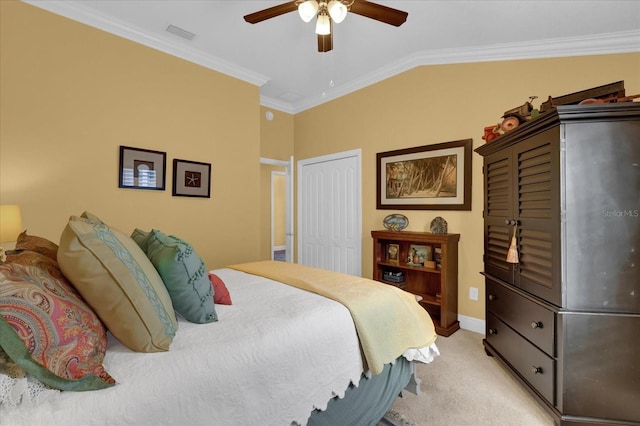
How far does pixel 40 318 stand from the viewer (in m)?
0.82

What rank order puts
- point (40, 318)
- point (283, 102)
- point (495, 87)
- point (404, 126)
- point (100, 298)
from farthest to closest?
point (283, 102) < point (404, 126) < point (495, 87) < point (100, 298) < point (40, 318)

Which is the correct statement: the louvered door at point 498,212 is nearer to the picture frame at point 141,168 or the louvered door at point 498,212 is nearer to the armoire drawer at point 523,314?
the armoire drawer at point 523,314

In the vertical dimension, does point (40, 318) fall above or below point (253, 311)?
above

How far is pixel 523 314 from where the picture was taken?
6.47 ft

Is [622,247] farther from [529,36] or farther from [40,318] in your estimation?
[40,318]

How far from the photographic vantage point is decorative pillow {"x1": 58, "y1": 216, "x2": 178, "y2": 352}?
995 mm

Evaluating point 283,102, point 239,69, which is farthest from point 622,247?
point 283,102

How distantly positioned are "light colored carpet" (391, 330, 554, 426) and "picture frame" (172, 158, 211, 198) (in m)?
2.71

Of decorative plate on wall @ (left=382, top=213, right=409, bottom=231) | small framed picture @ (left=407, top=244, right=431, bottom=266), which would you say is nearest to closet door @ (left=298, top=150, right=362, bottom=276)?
decorative plate on wall @ (left=382, top=213, right=409, bottom=231)

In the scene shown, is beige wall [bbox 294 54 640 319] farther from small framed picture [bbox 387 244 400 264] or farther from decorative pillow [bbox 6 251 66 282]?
decorative pillow [bbox 6 251 66 282]

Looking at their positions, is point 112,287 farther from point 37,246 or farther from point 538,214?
point 538,214

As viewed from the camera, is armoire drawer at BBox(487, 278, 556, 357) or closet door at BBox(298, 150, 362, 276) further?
closet door at BBox(298, 150, 362, 276)

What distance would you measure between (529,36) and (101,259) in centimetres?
359

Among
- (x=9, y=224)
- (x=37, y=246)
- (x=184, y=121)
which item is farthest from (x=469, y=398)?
(x=184, y=121)
